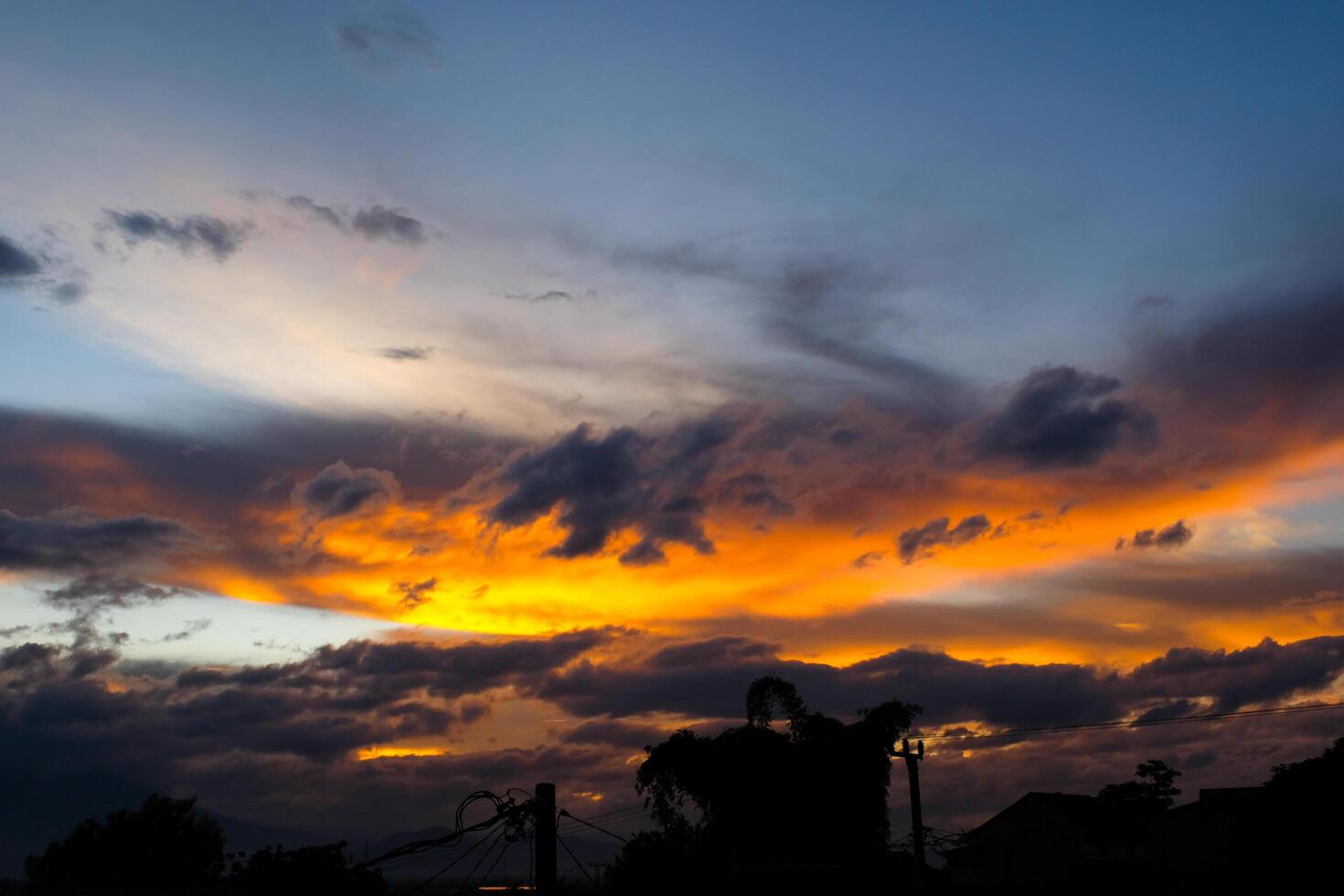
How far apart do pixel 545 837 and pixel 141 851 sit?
8078cm

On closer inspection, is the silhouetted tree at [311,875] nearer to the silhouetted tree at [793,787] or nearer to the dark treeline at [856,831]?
the dark treeline at [856,831]

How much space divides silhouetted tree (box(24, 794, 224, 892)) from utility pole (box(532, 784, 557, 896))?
74.6m

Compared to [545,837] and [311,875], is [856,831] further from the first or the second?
[545,837]

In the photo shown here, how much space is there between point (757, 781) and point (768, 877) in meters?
20.5

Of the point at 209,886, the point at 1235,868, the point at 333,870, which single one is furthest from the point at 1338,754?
the point at 209,886

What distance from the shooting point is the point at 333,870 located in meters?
47.2

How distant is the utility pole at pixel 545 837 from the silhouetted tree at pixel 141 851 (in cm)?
7463

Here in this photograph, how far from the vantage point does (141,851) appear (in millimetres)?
92000

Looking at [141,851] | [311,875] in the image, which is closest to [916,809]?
[311,875]

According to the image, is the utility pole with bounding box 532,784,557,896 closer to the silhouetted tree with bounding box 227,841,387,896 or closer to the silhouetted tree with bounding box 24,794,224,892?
the silhouetted tree with bounding box 227,841,387,896

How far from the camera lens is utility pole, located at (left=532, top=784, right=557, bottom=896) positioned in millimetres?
25719

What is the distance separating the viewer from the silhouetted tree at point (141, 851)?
89875mm

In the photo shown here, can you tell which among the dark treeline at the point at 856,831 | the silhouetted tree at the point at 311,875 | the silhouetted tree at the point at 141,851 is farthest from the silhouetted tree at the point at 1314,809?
the silhouetted tree at the point at 141,851

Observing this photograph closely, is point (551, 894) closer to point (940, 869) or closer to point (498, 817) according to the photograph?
point (498, 817)
